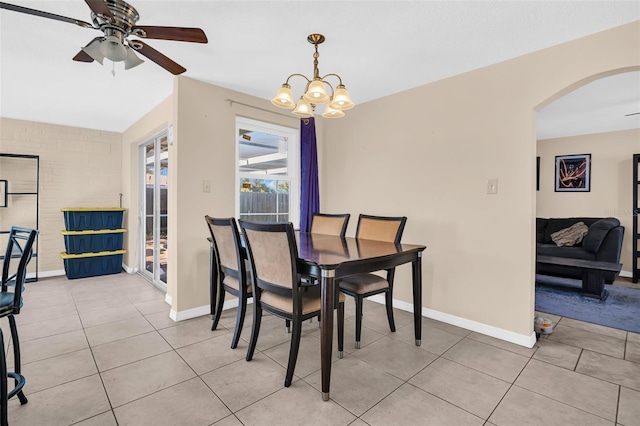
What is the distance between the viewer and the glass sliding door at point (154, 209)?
407 cm

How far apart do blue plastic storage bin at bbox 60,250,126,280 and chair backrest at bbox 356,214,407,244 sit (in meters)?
3.85

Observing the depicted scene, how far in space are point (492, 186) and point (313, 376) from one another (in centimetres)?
211

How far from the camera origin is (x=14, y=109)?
3963 mm

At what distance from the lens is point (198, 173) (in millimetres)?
3068

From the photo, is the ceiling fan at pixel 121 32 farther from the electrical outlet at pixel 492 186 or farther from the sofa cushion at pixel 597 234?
the sofa cushion at pixel 597 234

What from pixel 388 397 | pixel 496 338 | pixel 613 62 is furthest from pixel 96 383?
pixel 613 62

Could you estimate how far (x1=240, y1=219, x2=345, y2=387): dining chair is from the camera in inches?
73.2

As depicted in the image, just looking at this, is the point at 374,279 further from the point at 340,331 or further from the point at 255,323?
the point at 255,323

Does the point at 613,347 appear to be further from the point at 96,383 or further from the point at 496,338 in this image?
the point at 96,383

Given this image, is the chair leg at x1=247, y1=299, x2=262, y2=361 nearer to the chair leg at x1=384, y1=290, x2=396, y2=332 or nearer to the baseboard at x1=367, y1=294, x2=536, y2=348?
→ the chair leg at x1=384, y1=290, x2=396, y2=332

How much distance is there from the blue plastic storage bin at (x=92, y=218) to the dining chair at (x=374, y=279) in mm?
3802

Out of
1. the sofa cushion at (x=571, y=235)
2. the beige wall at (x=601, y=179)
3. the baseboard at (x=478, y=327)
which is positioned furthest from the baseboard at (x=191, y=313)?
the beige wall at (x=601, y=179)

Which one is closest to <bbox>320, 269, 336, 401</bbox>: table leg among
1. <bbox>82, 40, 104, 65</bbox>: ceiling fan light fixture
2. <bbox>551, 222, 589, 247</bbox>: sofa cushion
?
<bbox>82, 40, 104, 65</bbox>: ceiling fan light fixture

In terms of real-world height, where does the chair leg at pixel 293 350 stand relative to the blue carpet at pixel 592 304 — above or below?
above
